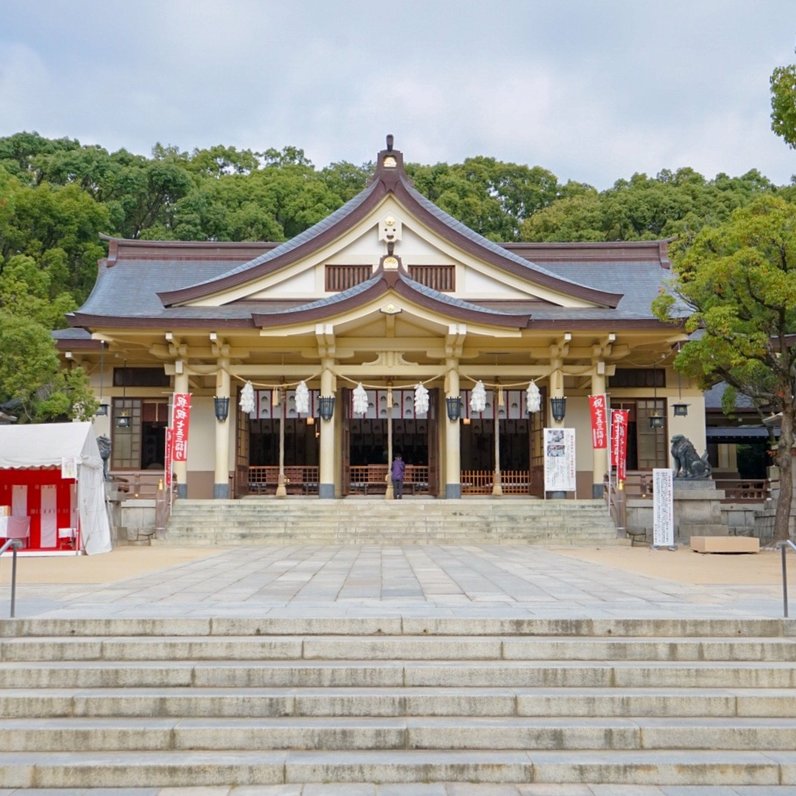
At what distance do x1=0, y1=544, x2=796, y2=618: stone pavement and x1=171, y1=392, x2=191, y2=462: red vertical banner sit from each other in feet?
13.9

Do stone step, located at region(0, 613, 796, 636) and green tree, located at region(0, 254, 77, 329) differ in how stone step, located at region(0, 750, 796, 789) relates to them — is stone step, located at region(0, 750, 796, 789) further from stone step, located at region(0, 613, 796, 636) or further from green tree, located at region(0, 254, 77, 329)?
green tree, located at region(0, 254, 77, 329)

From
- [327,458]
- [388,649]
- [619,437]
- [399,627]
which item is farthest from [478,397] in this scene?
[388,649]

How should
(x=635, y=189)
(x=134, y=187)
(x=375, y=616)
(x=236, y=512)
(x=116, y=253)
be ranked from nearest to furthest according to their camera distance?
(x=375, y=616), (x=236, y=512), (x=116, y=253), (x=134, y=187), (x=635, y=189)

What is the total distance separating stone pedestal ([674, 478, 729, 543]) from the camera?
63.6 ft

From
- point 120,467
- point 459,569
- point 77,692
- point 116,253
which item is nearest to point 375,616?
point 77,692

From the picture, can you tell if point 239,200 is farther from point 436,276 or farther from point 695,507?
point 695,507

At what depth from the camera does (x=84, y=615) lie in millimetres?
7629

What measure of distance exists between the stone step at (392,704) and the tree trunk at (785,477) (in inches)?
485

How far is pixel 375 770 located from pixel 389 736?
0.35 metres

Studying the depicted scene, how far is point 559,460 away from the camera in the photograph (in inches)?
794

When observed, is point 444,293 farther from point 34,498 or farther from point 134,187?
point 134,187

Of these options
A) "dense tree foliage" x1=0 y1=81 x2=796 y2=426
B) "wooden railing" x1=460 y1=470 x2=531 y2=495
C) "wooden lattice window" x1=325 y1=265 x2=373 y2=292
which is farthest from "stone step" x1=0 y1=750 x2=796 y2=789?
"dense tree foliage" x1=0 y1=81 x2=796 y2=426

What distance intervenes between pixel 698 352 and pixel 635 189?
95.9 feet

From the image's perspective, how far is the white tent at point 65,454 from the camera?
53.0 ft
